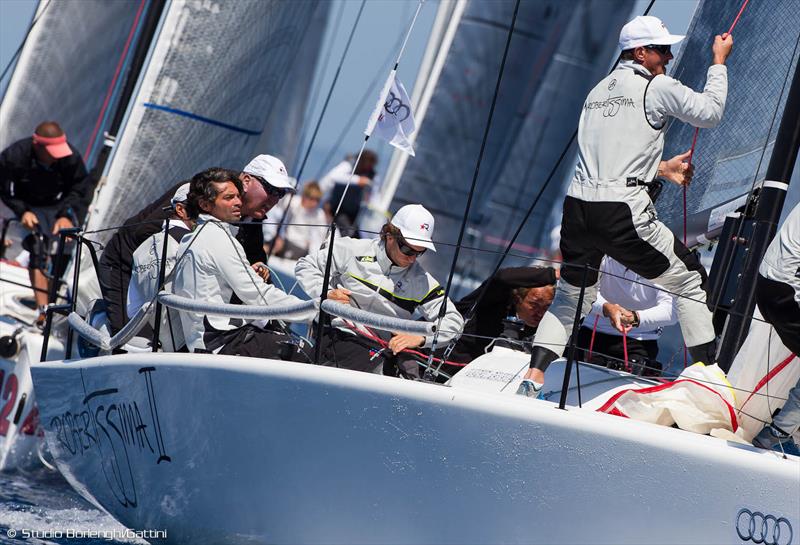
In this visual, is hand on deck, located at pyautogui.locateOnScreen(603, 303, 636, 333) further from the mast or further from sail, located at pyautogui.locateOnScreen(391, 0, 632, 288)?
sail, located at pyautogui.locateOnScreen(391, 0, 632, 288)

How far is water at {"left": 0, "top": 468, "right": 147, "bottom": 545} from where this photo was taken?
5074 millimetres

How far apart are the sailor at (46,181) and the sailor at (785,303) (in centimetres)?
488

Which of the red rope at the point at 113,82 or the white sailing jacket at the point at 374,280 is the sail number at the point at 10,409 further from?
the red rope at the point at 113,82

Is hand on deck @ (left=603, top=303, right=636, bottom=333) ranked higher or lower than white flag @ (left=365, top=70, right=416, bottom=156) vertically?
lower

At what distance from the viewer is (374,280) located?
5070 mm

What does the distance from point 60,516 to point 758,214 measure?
123 inches

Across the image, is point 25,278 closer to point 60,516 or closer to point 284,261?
point 60,516

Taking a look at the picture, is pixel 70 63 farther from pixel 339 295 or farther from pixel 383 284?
pixel 339 295

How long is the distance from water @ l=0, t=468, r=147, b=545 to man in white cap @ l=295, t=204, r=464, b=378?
3.62ft

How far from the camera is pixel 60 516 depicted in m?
5.66

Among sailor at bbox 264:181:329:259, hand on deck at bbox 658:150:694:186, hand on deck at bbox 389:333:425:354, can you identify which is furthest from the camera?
sailor at bbox 264:181:329:259

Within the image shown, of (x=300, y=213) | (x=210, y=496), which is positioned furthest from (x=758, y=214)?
(x=300, y=213)

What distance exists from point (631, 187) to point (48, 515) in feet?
9.76

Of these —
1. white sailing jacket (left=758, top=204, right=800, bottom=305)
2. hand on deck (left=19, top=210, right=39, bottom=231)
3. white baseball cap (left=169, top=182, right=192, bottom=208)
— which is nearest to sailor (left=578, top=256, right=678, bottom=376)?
white sailing jacket (left=758, top=204, right=800, bottom=305)
